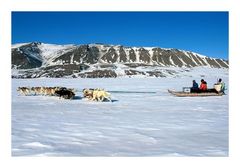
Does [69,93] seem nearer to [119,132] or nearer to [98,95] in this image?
[98,95]

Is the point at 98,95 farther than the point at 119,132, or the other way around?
the point at 98,95

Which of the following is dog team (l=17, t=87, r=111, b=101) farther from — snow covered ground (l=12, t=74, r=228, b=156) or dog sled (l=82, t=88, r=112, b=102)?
snow covered ground (l=12, t=74, r=228, b=156)

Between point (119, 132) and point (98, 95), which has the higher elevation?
point (98, 95)

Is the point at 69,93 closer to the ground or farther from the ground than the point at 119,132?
farther from the ground

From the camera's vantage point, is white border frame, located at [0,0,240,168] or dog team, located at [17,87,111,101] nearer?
white border frame, located at [0,0,240,168]

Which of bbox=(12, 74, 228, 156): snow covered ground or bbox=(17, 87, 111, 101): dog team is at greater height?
bbox=(17, 87, 111, 101): dog team

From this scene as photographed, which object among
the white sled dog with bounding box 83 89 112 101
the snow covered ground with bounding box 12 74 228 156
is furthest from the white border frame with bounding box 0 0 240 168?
the white sled dog with bounding box 83 89 112 101

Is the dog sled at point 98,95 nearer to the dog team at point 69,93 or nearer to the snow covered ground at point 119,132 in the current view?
the dog team at point 69,93
